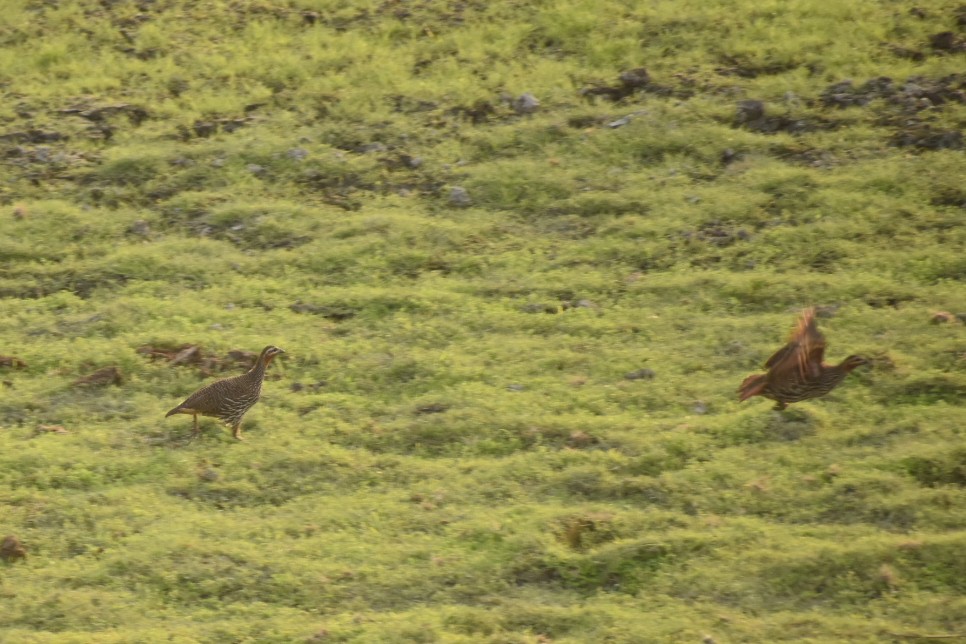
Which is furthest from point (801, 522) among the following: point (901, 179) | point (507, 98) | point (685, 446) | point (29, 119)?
point (29, 119)

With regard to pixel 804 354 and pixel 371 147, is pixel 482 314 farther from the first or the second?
pixel 804 354

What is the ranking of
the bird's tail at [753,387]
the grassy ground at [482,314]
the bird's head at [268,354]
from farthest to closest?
the bird's head at [268,354], the bird's tail at [753,387], the grassy ground at [482,314]

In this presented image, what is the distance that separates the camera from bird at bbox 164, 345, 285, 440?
7801 mm

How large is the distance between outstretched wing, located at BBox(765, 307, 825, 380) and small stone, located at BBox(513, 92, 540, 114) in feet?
18.4

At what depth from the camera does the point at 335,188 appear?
37.8 feet

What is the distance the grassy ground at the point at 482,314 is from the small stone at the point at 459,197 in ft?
0.51

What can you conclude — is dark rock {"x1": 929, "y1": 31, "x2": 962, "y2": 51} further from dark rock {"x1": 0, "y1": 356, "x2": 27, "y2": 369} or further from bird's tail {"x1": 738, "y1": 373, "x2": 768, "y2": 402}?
dark rock {"x1": 0, "y1": 356, "x2": 27, "y2": 369}

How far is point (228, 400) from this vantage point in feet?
25.7

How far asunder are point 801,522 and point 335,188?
229 inches

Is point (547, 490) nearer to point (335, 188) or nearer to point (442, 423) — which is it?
point (442, 423)

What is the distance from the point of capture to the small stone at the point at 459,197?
1121 cm

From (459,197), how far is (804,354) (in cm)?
472

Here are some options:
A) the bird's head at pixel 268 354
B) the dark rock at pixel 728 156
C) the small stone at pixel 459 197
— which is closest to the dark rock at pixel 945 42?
the dark rock at pixel 728 156

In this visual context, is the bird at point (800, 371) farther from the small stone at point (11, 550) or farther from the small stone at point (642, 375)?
the small stone at point (11, 550)
